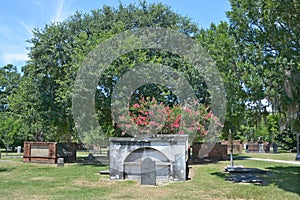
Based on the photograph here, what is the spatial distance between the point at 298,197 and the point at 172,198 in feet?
11.9

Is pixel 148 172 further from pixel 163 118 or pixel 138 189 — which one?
pixel 163 118

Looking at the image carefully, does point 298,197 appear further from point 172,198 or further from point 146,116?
point 146,116

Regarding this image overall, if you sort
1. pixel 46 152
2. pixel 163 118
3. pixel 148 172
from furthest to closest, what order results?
pixel 46 152 < pixel 163 118 < pixel 148 172

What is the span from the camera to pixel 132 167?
13.0 meters

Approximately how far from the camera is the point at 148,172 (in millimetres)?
11812

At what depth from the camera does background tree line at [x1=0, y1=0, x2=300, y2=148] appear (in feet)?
40.4

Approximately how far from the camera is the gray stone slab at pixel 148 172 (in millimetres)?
11672

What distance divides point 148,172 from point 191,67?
11.7 metres

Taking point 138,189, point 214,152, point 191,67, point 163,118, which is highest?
point 191,67

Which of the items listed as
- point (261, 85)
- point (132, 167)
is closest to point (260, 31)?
point (261, 85)

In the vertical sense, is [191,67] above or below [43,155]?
above

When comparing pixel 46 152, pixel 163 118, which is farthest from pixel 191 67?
pixel 46 152

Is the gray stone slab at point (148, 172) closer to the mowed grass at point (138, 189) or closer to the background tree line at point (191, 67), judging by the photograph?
the mowed grass at point (138, 189)

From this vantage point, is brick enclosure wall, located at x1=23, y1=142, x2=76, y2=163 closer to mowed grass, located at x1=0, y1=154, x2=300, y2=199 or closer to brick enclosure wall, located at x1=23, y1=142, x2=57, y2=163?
brick enclosure wall, located at x1=23, y1=142, x2=57, y2=163
